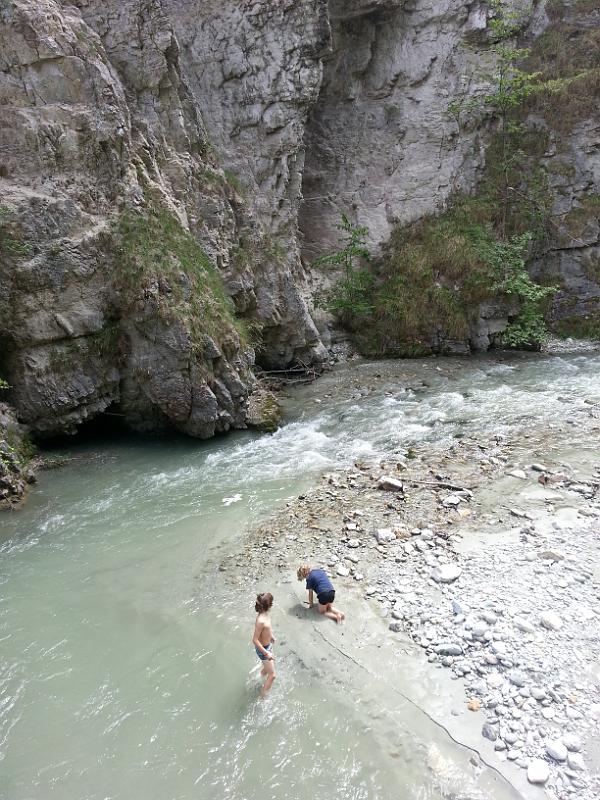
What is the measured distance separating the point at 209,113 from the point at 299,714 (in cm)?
2002

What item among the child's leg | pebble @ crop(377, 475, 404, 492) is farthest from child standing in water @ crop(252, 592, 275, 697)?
pebble @ crop(377, 475, 404, 492)

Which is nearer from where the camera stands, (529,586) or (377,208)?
(529,586)

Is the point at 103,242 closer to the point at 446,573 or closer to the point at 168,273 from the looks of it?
the point at 168,273

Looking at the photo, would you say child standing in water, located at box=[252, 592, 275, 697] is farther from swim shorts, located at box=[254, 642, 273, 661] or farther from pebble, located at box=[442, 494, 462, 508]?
pebble, located at box=[442, 494, 462, 508]

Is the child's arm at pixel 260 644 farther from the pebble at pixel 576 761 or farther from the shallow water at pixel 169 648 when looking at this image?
the pebble at pixel 576 761

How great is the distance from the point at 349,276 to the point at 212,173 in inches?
291

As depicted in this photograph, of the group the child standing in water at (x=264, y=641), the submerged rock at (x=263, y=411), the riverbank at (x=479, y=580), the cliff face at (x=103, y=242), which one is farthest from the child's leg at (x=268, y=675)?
the submerged rock at (x=263, y=411)

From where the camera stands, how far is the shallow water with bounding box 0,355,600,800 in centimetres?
496

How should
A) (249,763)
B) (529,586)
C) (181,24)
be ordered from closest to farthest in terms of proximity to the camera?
(249,763) < (529,586) < (181,24)

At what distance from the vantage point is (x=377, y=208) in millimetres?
23500

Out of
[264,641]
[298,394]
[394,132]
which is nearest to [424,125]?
[394,132]

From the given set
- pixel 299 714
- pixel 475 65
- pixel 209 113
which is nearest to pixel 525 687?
pixel 299 714

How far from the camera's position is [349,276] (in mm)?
21859

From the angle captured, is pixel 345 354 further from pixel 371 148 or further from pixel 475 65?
pixel 475 65
